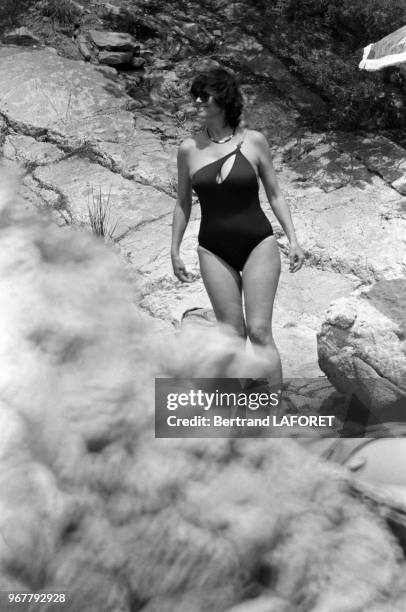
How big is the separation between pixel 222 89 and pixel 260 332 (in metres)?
Result: 1.05

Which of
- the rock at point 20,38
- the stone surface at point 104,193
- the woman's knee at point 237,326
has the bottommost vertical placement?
the stone surface at point 104,193

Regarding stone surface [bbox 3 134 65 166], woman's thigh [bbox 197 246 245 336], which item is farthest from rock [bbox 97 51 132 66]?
woman's thigh [bbox 197 246 245 336]

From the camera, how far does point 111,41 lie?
6914 mm

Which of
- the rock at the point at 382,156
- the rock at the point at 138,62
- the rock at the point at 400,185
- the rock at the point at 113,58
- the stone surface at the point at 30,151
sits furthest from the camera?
the rock at the point at 138,62

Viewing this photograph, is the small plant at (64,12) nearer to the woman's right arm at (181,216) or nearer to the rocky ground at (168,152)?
the rocky ground at (168,152)

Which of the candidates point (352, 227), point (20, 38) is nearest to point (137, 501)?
point (352, 227)

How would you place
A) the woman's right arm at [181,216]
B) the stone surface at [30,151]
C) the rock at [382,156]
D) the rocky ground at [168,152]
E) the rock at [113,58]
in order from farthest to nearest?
the rock at [113,58] < the stone surface at [30,151] < the rock at [382,156] < the rocky ground at [168,152] < the woman's right arm at [181,216]

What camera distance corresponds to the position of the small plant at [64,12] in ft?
23.2

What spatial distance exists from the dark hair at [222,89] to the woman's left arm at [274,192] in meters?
0.16

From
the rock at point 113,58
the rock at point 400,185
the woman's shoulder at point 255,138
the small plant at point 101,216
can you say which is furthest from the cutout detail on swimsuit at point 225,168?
the rock at point 113,58

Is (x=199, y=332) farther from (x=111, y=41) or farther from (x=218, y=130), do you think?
(x=111, y=41)

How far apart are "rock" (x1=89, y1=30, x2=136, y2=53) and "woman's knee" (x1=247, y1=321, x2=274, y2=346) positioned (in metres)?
4.65

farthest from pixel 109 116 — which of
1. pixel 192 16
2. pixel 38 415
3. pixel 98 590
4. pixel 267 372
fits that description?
pixel 98 590

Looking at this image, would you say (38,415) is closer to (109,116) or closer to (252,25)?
(109,116)
